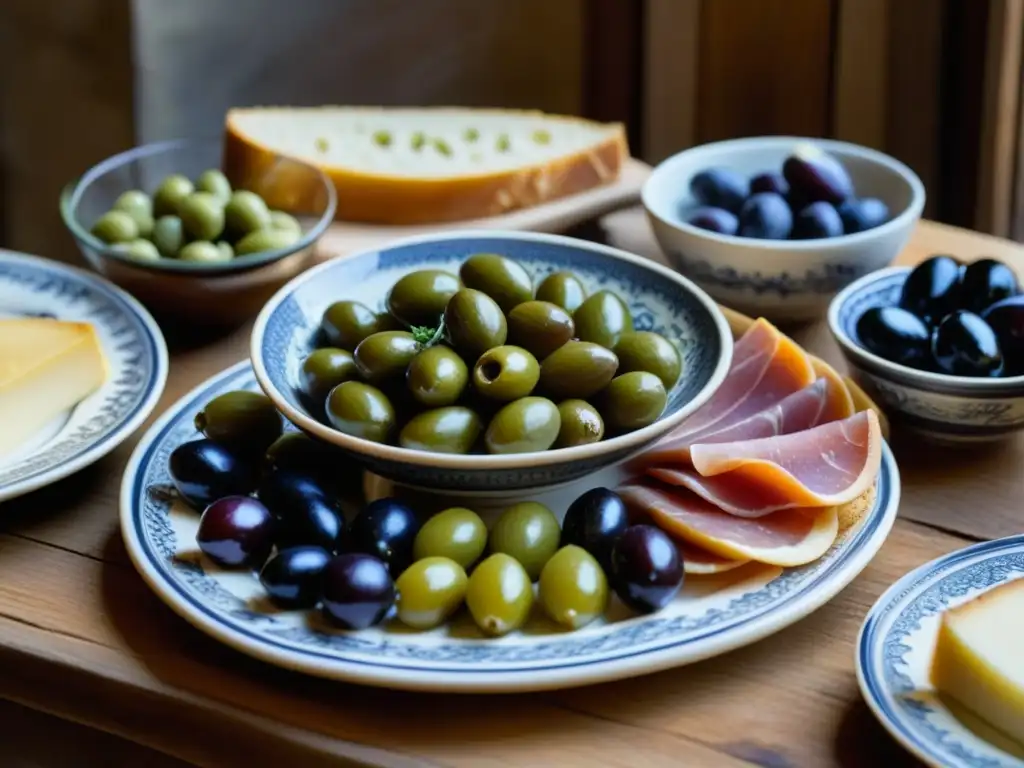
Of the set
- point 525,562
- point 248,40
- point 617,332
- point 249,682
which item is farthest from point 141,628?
point 248,40

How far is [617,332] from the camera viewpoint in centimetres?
85

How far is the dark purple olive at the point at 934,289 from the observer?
3.18 feet

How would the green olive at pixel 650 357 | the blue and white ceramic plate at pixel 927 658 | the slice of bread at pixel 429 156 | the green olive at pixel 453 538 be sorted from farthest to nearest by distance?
1. the slice of bread at pixel 429 156
2. the green olive at pixel 650 357
3. the green olive at pixel 453 538
4. the blue and white ceramic plate at pixel 927 658

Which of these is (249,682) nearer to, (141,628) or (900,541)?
(141,628)

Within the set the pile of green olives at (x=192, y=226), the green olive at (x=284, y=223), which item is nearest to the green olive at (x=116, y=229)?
the pile of green olives at (x=192, y=226)

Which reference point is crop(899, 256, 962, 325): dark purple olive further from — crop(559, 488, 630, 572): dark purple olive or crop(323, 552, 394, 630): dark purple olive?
crop(323, 552, 394, 630): dark purple olive

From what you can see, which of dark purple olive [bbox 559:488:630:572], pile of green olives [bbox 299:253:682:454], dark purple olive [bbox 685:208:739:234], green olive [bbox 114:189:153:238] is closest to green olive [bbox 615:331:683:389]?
pile of green olives [bbox 299:253:682:454]

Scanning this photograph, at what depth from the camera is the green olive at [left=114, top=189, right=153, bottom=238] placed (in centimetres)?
115

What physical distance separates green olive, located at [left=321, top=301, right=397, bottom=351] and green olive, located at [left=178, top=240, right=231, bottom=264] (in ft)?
0.85

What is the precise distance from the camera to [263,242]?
1.12m

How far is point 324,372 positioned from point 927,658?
16.1 inches

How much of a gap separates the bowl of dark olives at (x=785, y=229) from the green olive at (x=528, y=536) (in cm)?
43

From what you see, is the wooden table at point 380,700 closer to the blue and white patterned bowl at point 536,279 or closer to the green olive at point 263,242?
the blue and white patterned bowl at point 536,279

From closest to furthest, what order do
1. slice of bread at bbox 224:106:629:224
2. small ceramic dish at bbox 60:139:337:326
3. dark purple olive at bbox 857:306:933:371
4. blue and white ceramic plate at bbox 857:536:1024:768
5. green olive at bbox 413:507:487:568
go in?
blue and white ceramic plate at bbox 857:536:1024:768 → green olive at bbox 413:507:487:568 → dark purple olive at bbox 857:306:933:371 → small ceramic dish at bbox 60:139:337:326 → slice of bread at bbox 224:106:629:224
